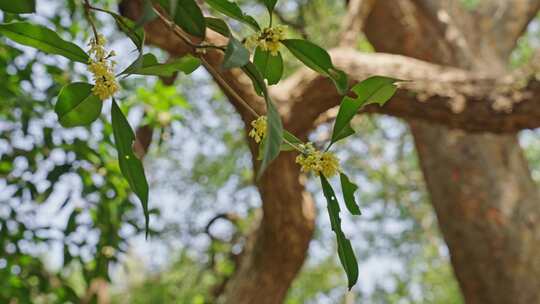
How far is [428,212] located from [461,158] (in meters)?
2.62

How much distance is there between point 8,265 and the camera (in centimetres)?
179

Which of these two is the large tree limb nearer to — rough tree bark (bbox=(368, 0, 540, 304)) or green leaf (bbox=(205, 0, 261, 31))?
rough tree bark (bbox=(368, 0, 540, 304))

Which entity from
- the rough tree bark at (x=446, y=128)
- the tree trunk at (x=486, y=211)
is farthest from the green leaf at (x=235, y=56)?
the tree trunk at (x=486, y=211)

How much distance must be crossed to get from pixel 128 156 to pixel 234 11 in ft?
0.52

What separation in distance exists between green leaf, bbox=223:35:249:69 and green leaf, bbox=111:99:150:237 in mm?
160

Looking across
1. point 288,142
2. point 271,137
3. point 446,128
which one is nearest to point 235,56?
point 271,137

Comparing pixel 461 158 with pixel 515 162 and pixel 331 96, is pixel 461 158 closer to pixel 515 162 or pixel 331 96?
pixel 515 162

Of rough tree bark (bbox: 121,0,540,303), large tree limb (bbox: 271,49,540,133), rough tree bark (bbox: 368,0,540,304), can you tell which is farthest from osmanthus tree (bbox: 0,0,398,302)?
rough tree bark (bbox: 368,0,540,304)

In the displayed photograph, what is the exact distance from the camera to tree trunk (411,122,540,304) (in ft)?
10.6

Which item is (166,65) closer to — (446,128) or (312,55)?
(312,55)

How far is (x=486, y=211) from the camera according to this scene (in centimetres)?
334

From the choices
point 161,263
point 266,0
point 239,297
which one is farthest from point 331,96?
point 161,263

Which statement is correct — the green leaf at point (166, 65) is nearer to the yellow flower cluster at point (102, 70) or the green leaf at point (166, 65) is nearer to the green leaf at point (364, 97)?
the yellow flower cluster at point (102, 70)

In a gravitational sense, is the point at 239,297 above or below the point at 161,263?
above
